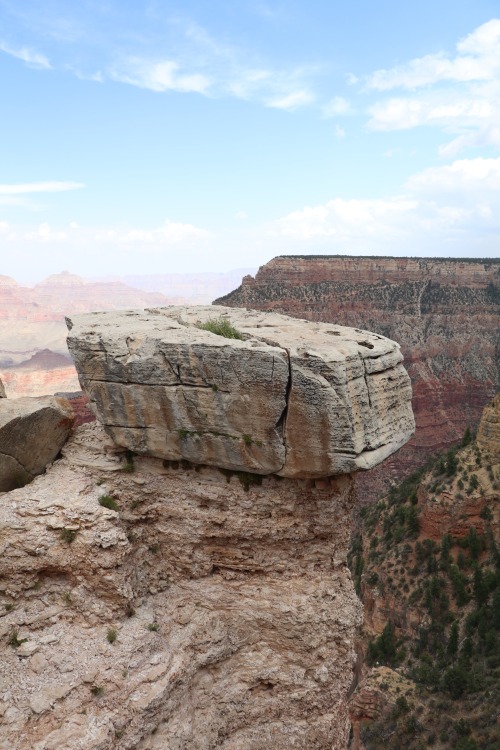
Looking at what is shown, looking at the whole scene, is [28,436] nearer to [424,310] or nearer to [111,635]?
[111,635]

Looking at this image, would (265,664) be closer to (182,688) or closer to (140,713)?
(182,688)

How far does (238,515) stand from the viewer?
1253 cm

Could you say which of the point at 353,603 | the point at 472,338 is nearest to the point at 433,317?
the point at 472,338

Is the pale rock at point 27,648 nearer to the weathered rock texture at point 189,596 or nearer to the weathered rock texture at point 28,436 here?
the weathered rock texture at point 189,596

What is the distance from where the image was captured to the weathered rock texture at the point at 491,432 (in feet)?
114

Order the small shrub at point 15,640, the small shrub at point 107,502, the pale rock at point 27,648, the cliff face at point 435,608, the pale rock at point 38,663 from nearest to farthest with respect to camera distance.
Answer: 1. the pale rock at point 38,663
2. the pale rock at point 27,648
3. the small shrub at point 15,640
4. the small shrub at point 107,502
5. the cliff face at point 435,608

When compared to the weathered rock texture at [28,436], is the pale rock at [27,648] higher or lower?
lower


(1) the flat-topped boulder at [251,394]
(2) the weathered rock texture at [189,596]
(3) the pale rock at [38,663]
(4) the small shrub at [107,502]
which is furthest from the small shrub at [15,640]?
(1) the flat-topped boulder at [251,394]

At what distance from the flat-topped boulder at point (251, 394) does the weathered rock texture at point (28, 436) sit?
1.58 metres

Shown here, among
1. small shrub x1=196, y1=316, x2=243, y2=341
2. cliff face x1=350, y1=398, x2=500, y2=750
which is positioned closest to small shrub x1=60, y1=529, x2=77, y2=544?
small shrub x1=196, y1=316, x2=243, y2=341

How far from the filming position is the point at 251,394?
36.6 ft

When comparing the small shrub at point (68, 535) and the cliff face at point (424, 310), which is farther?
the cliff face at point (424, 310)

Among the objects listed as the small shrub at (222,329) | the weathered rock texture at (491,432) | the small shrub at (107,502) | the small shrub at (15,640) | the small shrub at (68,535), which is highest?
the small shrub at (222,329)

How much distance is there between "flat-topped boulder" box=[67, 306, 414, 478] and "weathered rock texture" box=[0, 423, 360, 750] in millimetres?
1061
